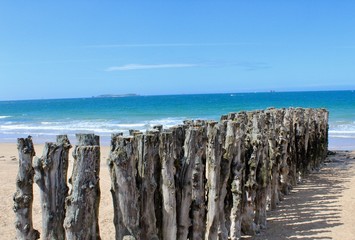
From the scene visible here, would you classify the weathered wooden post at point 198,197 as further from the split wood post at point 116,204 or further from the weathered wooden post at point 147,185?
the split wood post at point 116,204

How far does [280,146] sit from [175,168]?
4659mm

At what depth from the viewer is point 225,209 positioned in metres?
6.57

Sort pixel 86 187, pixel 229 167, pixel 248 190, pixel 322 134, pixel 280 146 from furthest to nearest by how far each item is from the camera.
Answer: pixel 322 134 < pixel 280 146 < pixel 248 190 < pixel 229 167 < pixel 86 187

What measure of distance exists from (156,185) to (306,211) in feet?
13.8

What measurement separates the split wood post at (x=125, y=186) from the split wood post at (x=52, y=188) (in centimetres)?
62

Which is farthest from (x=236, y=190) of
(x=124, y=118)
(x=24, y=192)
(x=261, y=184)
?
(x=124, y=118)

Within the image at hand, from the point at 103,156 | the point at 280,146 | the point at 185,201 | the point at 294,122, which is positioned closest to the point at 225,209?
the point at 185,201

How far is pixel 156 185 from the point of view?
4961 millimetres

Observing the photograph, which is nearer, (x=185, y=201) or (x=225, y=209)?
(x=185, y=201)

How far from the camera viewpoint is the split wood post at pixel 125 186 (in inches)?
177

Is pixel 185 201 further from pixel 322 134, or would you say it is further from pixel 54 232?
pixel 322 134

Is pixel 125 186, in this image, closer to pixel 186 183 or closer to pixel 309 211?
pixel 186 183

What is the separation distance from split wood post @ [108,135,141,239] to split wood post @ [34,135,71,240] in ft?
2.05

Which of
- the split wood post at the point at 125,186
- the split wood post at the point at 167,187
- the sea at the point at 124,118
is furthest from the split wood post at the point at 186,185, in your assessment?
the sea at the point at 124,118
